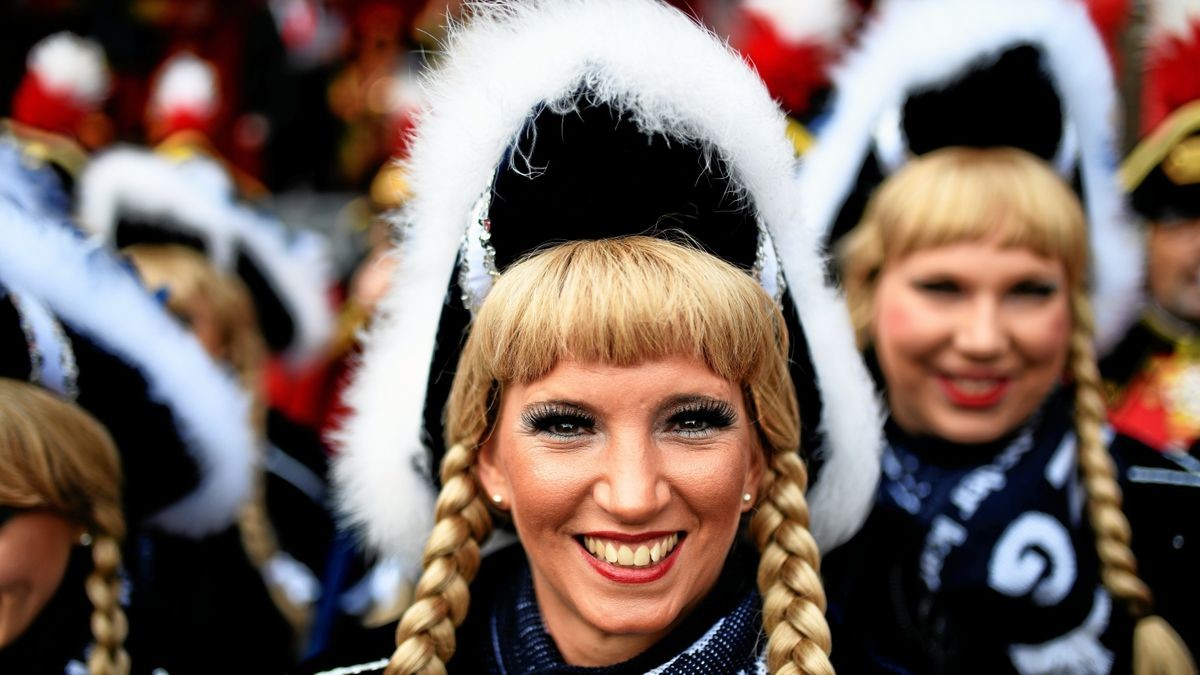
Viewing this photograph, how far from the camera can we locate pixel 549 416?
73.1 inches

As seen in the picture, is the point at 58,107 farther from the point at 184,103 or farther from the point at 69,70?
the point at 184,103

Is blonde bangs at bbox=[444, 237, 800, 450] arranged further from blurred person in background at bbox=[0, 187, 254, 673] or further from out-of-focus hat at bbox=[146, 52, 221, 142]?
out-of-focus hat at bbox=[146, 52, 221, 142]

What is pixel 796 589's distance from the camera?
1929 millimetres

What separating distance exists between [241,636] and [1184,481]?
282cm

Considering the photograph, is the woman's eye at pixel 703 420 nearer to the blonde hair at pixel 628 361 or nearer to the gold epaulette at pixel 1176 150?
the blonde hair at pixel 628 361

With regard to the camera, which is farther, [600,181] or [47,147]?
[47,147]

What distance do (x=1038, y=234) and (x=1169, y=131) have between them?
41.5 inches

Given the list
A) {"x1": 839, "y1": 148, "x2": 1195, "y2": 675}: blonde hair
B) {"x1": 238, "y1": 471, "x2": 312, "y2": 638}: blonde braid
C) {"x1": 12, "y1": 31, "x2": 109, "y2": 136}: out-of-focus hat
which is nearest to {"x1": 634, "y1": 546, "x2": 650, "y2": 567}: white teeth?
{"x1": 839, "y1": 148, "x2": 1195, "y2": 675}: blonde hair

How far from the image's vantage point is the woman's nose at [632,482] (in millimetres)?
1774

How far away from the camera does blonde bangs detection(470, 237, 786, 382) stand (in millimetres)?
1803

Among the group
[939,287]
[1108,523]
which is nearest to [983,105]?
[939,287]

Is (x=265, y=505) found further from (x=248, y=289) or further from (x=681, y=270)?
(x=681, y=270)

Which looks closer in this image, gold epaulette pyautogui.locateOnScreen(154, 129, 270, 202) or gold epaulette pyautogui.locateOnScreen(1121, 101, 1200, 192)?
gold epaulette pyautogui.locateOnScreen(1121, 101, 1200, 192)

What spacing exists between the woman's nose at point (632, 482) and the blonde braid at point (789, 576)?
0.30 m
